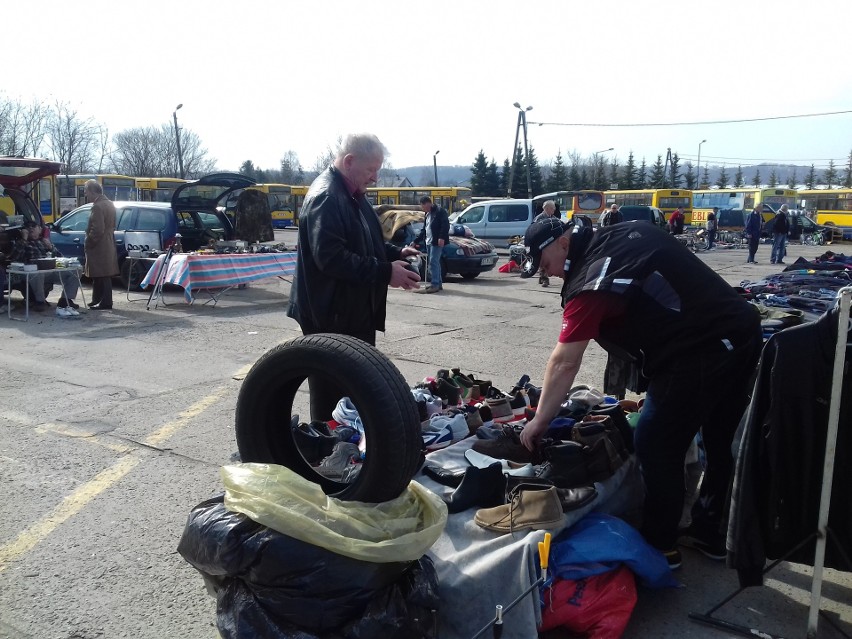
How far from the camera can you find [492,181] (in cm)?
6488

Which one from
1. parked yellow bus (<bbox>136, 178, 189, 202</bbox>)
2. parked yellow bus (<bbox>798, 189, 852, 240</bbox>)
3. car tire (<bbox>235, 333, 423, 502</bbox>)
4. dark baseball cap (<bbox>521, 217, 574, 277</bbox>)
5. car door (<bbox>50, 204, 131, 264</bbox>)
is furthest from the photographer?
parked yellow bus (<bbox>136, 178, 189, 202</bbox>)

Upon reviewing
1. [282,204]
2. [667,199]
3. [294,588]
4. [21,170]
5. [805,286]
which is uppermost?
[21,170]

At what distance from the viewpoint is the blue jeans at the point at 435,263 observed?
1416 centimetres

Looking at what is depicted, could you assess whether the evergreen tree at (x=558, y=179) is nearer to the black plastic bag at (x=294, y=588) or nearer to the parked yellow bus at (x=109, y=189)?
the parked yellow bus at (x=109, y=189)

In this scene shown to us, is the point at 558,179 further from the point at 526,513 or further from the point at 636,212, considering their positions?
the point at 526,513

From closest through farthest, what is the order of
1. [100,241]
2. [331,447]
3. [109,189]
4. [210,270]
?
[331,447] < [100,241] < [210,270] < [109,189]

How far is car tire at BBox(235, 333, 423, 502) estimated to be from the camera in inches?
109

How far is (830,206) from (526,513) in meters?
46.0

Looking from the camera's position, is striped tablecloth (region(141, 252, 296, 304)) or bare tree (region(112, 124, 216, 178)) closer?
striped tablecloth (region(141, 252, 296, 304))

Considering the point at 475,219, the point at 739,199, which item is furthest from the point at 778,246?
the point at 739,199

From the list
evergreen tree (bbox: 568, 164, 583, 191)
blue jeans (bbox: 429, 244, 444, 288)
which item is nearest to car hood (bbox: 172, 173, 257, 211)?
blue jeans (bbox: 429, 244, 444, 288)

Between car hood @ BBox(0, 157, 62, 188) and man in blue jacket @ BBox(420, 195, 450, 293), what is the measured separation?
715 centimetres

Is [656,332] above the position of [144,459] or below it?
above

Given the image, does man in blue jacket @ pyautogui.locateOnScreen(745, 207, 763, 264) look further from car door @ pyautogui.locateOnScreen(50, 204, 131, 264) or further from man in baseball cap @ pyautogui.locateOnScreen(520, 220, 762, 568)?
man in baseball cap @ pyautogui.locateOnScreen(520, 220, 762, 568)
